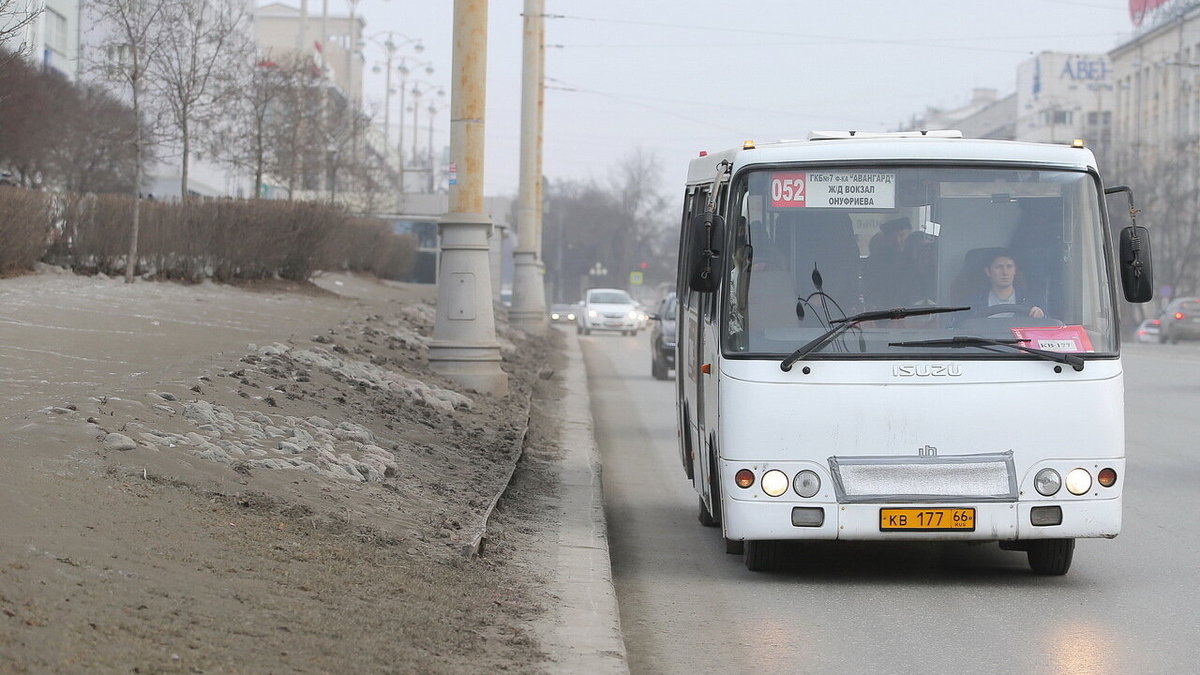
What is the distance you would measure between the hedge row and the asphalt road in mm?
12509

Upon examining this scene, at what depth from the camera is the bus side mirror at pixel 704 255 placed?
8859 millimetres

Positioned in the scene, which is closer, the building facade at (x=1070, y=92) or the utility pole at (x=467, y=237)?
the utility pole at (x=467, y=237)

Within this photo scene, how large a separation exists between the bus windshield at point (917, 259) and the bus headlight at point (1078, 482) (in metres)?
0.64

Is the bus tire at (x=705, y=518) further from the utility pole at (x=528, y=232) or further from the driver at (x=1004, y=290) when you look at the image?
the utility pole at (x=528, y=232)

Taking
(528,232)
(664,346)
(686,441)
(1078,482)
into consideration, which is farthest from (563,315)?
(1078,482)

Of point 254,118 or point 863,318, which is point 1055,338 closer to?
point 863,318

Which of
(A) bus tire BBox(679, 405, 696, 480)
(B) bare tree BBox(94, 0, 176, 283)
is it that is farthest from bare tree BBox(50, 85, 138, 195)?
(A) bus tire BBox(679, 405, 696, 480)

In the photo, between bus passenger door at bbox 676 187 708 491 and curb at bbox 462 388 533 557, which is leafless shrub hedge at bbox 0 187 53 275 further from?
bus passenger door at bbox 676 187 708 491

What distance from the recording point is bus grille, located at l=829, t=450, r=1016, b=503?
8570 millimetres

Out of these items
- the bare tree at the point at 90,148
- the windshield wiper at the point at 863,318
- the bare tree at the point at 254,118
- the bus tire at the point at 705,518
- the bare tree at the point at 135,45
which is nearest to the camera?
the windshield wiper at the point at 863,318

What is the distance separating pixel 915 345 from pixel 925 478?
2.33 feet

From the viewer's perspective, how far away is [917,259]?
901 cm

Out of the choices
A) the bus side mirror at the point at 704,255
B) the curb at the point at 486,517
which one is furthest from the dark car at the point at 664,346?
the bus side mirror at the point at 704,255

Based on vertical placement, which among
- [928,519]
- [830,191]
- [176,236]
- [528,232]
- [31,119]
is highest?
[31,119]
